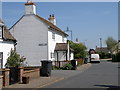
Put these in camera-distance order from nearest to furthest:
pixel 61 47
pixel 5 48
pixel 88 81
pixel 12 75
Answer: pixel 12 75, pixel 88 81, pixel 5 48, pixel 61 47

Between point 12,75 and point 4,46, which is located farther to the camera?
point 4,46

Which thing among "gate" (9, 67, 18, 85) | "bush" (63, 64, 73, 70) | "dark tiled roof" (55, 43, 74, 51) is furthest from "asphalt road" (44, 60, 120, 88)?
"dark tiled roof" (55, 43, 74, 51)

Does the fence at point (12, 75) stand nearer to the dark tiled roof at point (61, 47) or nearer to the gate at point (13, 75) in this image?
→ the gate at point (13, 75)

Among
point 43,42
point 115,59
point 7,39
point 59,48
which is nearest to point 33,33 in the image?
point 43,42

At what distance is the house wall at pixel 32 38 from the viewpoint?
113ft

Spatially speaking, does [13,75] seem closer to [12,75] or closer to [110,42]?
[12,75]

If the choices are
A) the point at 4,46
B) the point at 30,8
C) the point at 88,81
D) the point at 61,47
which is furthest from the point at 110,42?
the point at 88,81

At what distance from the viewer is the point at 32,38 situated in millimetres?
35000

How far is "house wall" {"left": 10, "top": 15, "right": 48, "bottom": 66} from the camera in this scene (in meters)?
34.5

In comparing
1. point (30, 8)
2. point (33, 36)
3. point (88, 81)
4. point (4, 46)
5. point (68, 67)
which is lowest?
point (88, 81)

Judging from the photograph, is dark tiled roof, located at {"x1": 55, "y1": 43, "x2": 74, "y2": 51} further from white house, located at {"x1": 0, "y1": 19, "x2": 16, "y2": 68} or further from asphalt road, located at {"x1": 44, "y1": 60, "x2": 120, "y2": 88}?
white house, located at {"x1": 0, "y1": 19, "x2": 16, "y2": 68}

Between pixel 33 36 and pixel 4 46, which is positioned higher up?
pixel 33 36

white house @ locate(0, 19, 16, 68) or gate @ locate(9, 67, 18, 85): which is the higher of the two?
white house @ locate(0, 19, 16, 68)

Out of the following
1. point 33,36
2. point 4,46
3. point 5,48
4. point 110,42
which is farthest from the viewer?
point 110,42
